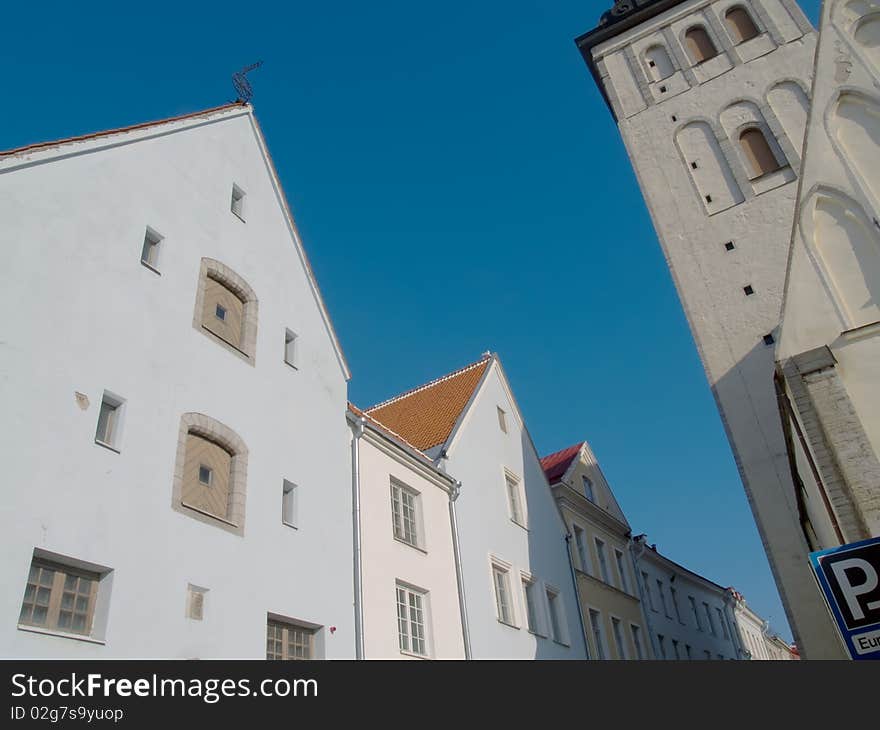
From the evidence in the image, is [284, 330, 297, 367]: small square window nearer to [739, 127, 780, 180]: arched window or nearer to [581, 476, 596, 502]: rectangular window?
[581, 476, 596, 502]: rectangular window

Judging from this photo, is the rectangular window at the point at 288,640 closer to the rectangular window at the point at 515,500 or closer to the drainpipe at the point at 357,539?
the drainpipe at the point at 357,539

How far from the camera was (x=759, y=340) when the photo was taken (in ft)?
77.9

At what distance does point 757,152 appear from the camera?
90.7ft

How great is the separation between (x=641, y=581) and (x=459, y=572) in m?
14.5

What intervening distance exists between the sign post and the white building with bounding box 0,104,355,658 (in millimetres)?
7907

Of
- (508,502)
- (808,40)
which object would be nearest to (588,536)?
(508,502)

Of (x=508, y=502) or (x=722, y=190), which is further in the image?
(x=722, y=190)

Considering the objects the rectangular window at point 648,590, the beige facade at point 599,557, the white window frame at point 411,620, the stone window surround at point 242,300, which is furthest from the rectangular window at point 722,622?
the stone window surround at point 242,300

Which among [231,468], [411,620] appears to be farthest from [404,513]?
[231,468]

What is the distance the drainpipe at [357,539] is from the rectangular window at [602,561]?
14051 millimetres

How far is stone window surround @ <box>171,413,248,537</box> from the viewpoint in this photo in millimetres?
10875

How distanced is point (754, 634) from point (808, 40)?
1405 inches
